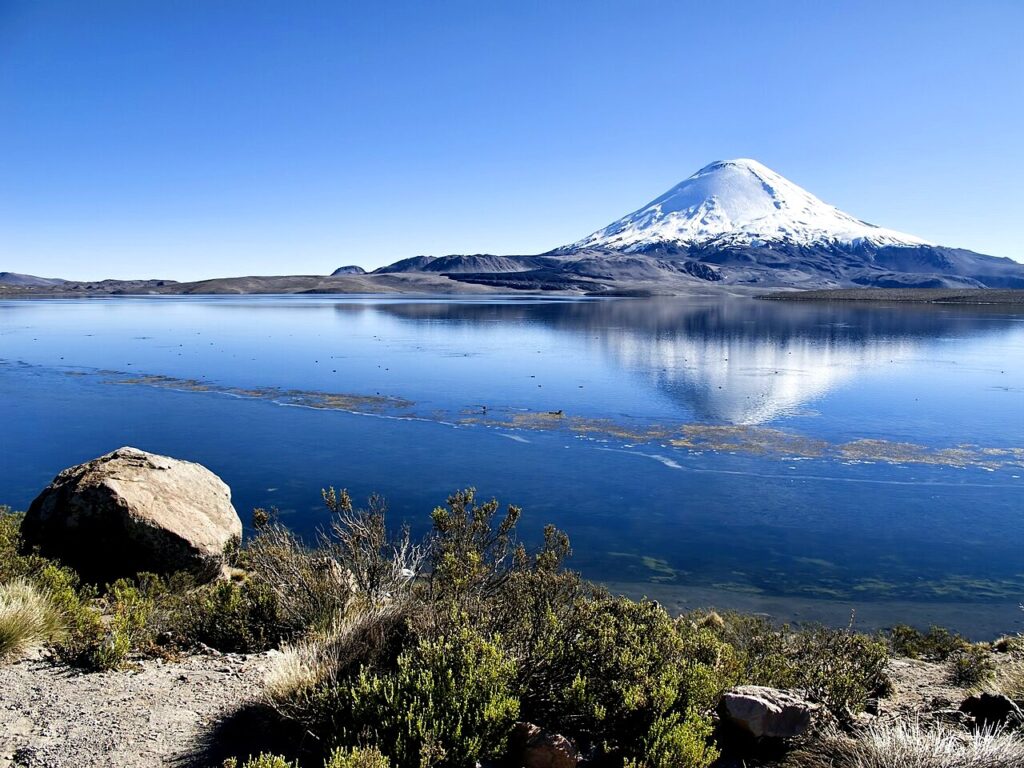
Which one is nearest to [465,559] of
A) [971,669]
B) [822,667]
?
[822,667]

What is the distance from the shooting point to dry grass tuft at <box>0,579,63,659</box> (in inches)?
216

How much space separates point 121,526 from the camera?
852cm

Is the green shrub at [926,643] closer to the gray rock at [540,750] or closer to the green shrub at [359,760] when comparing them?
the gray rock at [540,750]

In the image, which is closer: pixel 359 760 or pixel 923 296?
pixel 359 760

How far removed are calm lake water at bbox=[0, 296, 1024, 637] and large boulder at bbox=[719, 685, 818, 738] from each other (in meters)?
5.21

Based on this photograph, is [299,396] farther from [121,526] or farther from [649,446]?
[121,526]

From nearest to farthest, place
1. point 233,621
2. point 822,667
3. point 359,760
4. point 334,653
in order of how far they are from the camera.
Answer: point 359,760 → point 334,653 → point 822,667 → point 233,621

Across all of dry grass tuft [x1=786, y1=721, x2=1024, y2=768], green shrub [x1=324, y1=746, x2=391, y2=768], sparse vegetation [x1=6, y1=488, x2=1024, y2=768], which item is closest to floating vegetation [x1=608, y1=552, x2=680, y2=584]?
sparse vegetation [x1=6, y1=488, x2=1024, y2=768]

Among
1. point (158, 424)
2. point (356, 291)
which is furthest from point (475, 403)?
point (356, 291)

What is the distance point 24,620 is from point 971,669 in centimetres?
881

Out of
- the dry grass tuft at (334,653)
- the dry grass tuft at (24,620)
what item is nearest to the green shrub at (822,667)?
the dry grass tuft at (334,653)

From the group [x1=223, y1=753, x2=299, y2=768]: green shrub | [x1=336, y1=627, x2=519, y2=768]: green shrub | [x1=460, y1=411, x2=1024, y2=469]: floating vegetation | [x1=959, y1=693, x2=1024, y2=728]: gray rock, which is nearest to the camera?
[x1=223, y1=753, x2=299, y2=768]: green shrub

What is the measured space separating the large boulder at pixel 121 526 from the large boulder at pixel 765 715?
670cm

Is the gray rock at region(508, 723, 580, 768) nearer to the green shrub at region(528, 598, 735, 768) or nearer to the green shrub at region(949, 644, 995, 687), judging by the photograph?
the green shrub at region(528, 598, 735, 768)
